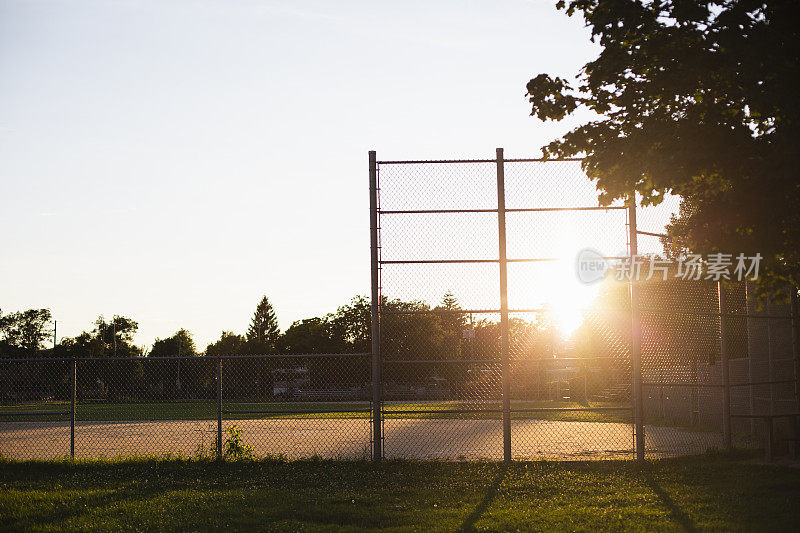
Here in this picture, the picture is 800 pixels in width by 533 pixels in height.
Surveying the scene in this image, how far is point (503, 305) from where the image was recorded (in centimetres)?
1208

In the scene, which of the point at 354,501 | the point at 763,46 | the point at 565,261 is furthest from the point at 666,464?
the point at 763,46

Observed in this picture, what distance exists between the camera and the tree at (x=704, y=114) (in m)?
7.95

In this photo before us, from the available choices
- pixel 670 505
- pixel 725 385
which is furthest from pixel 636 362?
pixel 670 505

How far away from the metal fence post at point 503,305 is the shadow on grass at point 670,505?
2194 millimetres

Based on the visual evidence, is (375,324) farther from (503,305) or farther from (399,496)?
(399,496)

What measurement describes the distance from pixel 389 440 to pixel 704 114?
11.4 meters

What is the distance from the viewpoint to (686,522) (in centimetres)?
767

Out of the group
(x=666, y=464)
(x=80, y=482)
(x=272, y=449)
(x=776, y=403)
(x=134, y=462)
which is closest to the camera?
(x=80, y=482)

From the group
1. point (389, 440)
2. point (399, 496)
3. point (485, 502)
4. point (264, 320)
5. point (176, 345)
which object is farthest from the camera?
point (264, 320)

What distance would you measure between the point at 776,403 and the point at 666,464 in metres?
4.23

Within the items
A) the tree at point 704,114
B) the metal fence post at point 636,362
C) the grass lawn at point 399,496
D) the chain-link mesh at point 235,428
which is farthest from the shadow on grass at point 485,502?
the tree at point 704,114

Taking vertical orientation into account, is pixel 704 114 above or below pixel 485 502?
above

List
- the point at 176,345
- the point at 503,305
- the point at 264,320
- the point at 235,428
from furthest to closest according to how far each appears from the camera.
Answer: the point at 264,320, the point at 176,345, the point at 235,428, the point at 503,305

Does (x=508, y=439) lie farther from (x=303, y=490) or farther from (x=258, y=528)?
(x=258, y=528)
